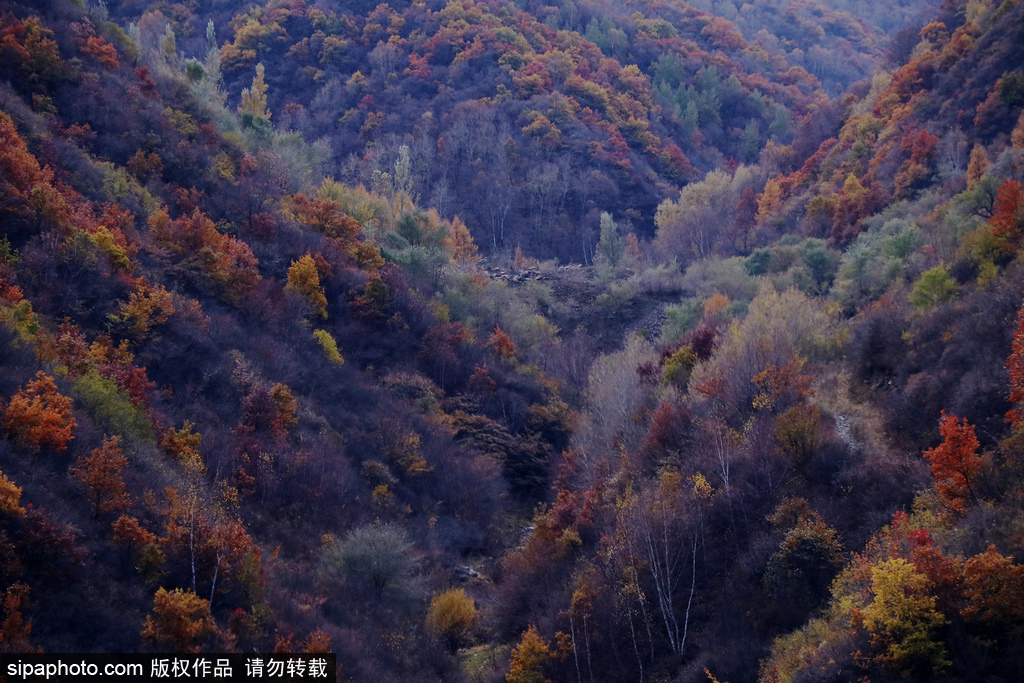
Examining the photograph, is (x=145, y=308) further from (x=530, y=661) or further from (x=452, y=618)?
(x=530, y=661)

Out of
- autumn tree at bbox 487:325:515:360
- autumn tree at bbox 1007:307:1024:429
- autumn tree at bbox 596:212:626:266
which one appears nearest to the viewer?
autumn tree at bbox 1007:307:1024:429

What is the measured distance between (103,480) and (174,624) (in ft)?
16.3

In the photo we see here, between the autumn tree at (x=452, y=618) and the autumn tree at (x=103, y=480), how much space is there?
11639 mm

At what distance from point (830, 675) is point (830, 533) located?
18.8ft

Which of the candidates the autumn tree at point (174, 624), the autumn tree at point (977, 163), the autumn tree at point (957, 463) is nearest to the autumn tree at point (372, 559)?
the autumn tree at point (174, 624)

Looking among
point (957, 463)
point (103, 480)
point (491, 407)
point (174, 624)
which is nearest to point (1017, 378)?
point (957, 463)

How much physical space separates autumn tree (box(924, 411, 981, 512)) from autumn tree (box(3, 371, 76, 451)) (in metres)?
25.2

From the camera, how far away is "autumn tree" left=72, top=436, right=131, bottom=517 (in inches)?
824

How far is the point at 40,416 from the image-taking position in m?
20.5

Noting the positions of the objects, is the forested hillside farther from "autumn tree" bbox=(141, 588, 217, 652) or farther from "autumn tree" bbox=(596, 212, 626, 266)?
"autumn tree" bbox=(596, 212, 626, 266)

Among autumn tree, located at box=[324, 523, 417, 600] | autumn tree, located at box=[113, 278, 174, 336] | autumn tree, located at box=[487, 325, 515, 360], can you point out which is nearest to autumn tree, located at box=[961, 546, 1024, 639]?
autumn tree, located at box=[324, 523, 417, 600]

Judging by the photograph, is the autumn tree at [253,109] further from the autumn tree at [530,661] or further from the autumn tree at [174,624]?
the autumn tree at [530,661]

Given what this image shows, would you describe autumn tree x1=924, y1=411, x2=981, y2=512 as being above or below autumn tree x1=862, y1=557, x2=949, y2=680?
above

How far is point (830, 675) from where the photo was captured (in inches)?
714
